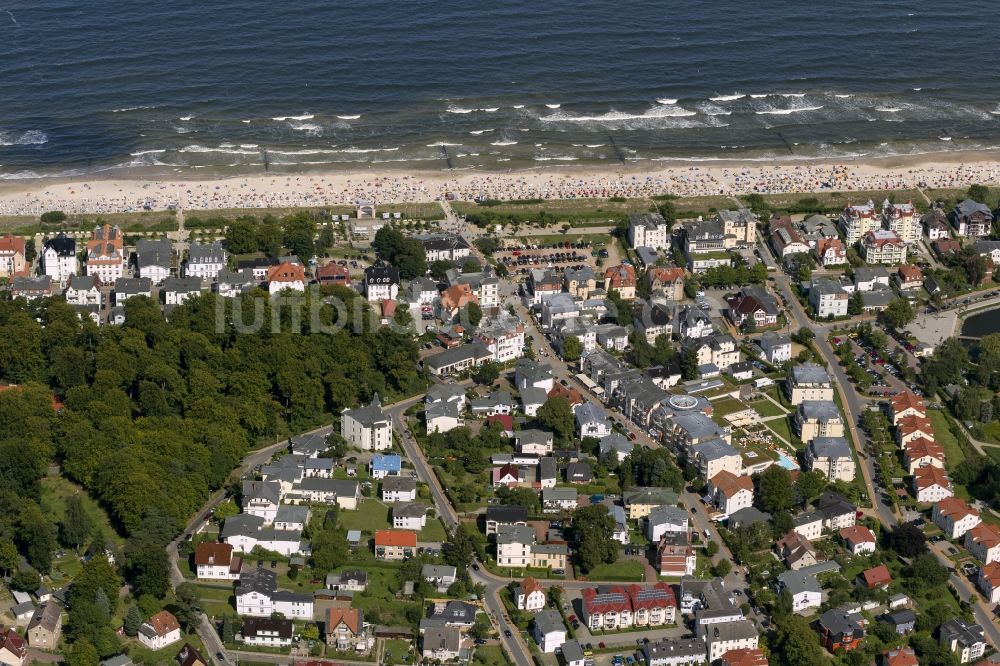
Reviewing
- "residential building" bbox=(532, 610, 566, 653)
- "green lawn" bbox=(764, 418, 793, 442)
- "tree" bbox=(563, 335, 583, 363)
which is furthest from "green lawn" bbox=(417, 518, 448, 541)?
"green lawn" bbox=(764, 418, 793, 442)

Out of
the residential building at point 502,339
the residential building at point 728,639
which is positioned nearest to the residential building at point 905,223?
the residential building at point 502,339

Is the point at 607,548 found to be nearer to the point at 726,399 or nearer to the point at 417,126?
the point at 726,399

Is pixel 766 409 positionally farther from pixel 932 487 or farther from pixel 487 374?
pixel 487 374

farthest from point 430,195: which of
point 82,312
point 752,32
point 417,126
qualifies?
point 752,32

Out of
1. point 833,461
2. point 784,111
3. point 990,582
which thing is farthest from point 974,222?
point 990,582

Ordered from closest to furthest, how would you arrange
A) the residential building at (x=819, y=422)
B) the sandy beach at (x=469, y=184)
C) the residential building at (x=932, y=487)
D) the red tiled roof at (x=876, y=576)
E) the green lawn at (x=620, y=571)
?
the red tiled roof at (x=876, y=576)
the green lawn at (x=620, y=571)
the residential building at (x=932, y=487)
the residential building at (x=819, y=422)
the sandy beach at (x=469, y=184)

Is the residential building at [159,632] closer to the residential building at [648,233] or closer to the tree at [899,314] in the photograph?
the residential building at [648,233]
